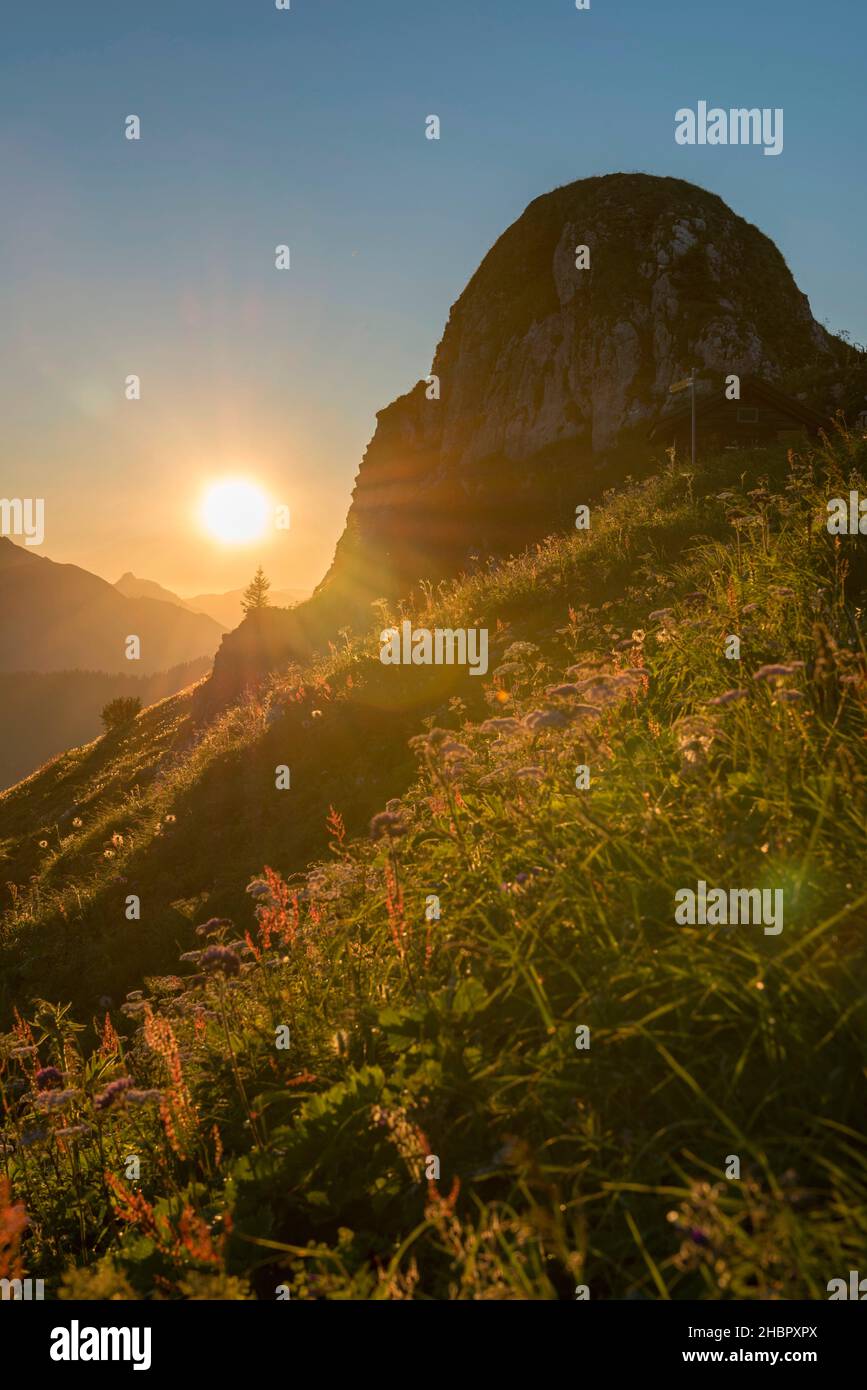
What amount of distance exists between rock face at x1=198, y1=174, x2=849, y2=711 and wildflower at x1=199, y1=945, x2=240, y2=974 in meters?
46.5

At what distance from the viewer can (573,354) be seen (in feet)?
228

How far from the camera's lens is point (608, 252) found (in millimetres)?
70250

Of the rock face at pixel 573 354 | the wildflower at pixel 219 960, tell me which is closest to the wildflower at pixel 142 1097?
the wildflower at pixel 219 960

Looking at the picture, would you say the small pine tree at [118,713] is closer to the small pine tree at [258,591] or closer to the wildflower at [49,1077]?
the small pine tree at [258,591]

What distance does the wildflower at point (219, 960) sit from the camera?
4.12m

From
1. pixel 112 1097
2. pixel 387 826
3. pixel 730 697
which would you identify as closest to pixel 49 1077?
pixel 112 1097

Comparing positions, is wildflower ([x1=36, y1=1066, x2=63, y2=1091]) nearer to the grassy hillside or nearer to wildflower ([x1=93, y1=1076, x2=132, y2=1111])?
the grassy hillside

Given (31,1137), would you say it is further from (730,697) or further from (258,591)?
(258,591)

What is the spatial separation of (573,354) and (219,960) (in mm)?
73686

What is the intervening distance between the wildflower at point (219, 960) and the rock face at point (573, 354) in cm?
4651

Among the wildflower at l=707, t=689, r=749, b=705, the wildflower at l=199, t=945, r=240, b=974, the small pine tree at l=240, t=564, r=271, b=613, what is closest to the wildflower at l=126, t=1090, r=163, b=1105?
the wildflower at l=199, t=945, r=240, b=974
